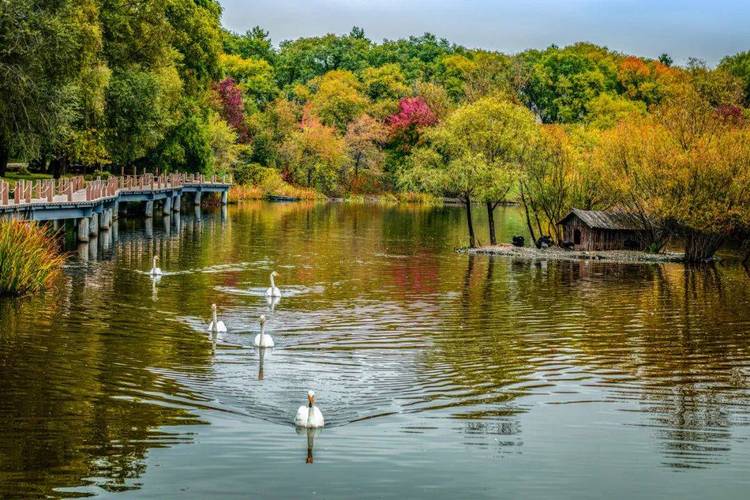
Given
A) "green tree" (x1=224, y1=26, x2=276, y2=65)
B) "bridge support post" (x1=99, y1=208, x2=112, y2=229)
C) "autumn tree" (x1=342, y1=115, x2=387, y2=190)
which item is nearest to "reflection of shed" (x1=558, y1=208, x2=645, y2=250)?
"bridge support post" (x1=99, y1=208, x2=112, y2=229)

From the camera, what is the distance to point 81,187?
61.9 metres

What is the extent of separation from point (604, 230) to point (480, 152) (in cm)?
807

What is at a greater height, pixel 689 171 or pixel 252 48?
pixel 252 48

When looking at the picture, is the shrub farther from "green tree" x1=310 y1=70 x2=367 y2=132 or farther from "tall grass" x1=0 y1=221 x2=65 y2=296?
"tall grass" x1=0 y1=221 x2=65 y2=296

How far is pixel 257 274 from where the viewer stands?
45000 millimetres

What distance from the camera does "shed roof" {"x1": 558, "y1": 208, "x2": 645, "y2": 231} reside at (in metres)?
56.5

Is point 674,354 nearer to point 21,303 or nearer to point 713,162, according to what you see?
point 21,303

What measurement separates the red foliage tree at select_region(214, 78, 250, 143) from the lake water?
238 ft

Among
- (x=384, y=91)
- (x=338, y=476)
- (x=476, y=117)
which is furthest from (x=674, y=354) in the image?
(x=384, y=91)

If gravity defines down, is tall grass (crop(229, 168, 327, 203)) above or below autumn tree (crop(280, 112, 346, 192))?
below

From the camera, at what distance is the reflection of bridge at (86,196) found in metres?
44.7

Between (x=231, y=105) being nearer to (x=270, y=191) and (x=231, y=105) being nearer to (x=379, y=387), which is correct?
(x=270, y=191)

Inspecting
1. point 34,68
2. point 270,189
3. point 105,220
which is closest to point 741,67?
point 270,189

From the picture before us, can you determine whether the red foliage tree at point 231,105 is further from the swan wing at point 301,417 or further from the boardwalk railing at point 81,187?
the swan wing at point 301,417
